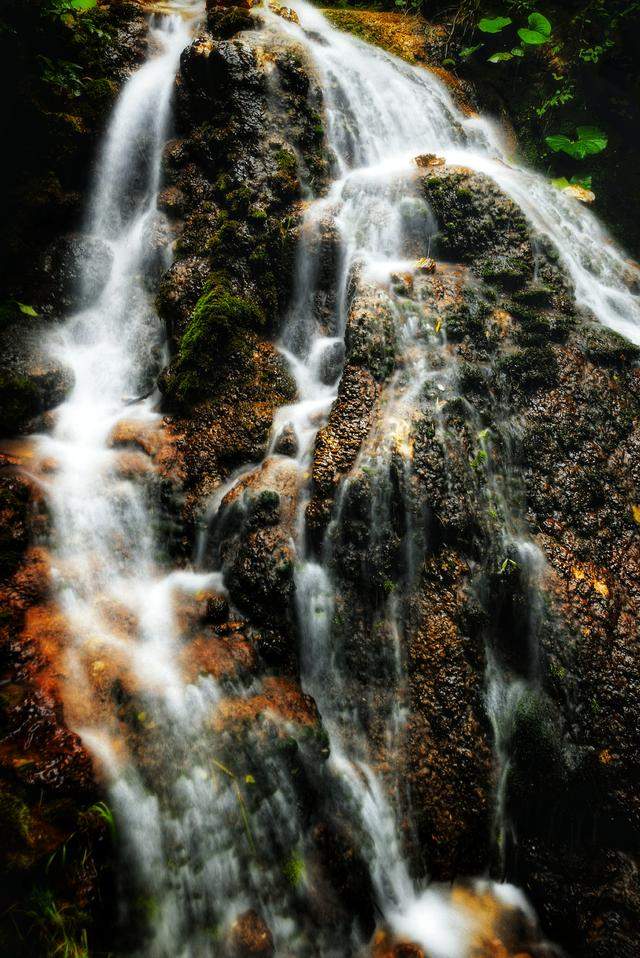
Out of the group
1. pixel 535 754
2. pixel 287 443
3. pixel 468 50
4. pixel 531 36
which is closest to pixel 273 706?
pixel 535 754

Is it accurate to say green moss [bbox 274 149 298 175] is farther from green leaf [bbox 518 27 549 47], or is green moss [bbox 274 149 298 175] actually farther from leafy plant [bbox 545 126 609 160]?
green leaf [bbox 518 27 549 47]

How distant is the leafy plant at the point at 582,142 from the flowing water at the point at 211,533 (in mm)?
1406

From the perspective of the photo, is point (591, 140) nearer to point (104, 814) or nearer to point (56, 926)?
point (104, 814)

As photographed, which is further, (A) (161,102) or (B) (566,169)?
(B) (566,169)

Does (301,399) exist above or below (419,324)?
below

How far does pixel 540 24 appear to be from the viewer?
29.9 ft

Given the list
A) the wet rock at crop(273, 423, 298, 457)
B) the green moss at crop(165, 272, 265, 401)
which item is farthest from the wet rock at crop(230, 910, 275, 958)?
the green moss at crop(165, 272, 265, 401)

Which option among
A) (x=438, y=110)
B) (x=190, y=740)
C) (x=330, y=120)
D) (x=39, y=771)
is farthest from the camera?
(x=438, y=110)

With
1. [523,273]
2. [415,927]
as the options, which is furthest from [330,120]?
[415,927]

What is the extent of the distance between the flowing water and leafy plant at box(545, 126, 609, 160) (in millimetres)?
1406

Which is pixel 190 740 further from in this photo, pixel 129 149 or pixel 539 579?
pixel 129 149

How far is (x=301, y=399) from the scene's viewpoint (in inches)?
227

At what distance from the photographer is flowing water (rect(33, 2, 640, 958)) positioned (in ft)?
10.1

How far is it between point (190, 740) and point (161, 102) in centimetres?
911
